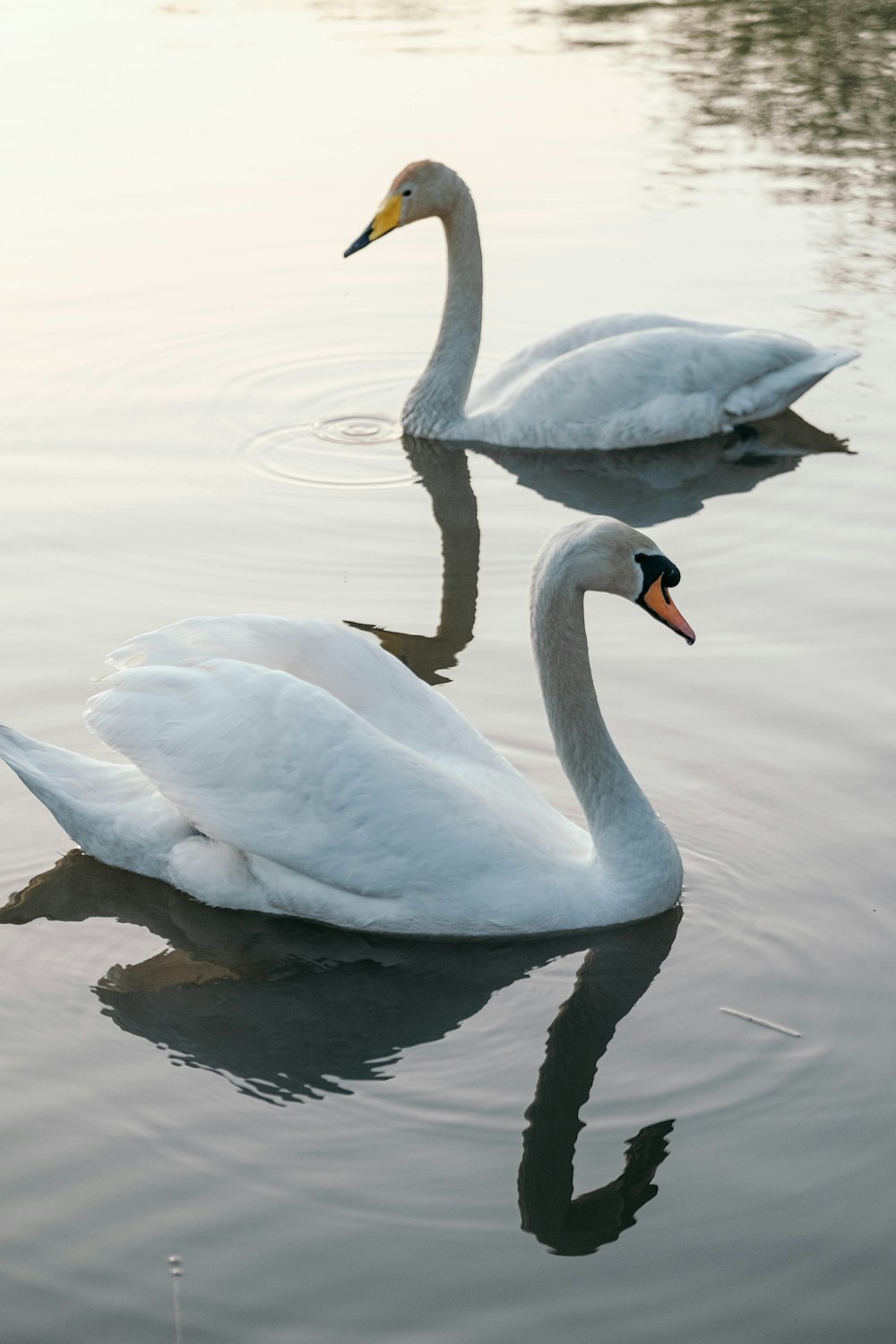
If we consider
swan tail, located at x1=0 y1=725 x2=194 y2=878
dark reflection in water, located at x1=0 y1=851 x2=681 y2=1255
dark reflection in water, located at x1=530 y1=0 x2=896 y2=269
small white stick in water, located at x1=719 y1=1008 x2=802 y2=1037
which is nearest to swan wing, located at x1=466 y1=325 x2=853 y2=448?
dark reflection in water, located at x1=530 y1=0 x2=896 y2=269

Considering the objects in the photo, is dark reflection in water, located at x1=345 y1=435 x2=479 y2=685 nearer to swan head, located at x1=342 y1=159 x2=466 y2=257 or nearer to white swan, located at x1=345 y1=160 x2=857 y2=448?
white swan, located at x1=345 y1=160 x2=857 y2=448

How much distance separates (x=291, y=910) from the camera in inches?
245

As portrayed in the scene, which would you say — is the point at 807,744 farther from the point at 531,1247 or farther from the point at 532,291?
the point at 532,291

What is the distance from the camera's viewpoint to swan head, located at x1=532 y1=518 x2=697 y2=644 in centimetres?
600

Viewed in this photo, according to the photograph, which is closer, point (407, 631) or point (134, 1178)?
point (134, 1178)

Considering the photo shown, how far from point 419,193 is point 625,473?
2.37m

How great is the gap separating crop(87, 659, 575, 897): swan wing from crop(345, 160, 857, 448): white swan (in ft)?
16.3

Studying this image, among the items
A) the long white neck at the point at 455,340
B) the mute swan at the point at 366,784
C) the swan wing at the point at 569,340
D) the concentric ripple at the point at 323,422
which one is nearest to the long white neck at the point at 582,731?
the mute swan at the point at 366,784

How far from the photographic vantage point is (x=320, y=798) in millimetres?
5945

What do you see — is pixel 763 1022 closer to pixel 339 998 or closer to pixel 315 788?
pixel 339 998

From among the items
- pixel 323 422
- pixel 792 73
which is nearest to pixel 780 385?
pixel 323 422

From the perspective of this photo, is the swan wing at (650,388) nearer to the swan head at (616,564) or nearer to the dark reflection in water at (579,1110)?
the swan head at (616,564)

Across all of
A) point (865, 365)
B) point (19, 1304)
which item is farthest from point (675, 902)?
point (865, 365)

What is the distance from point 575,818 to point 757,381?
16.4ft
